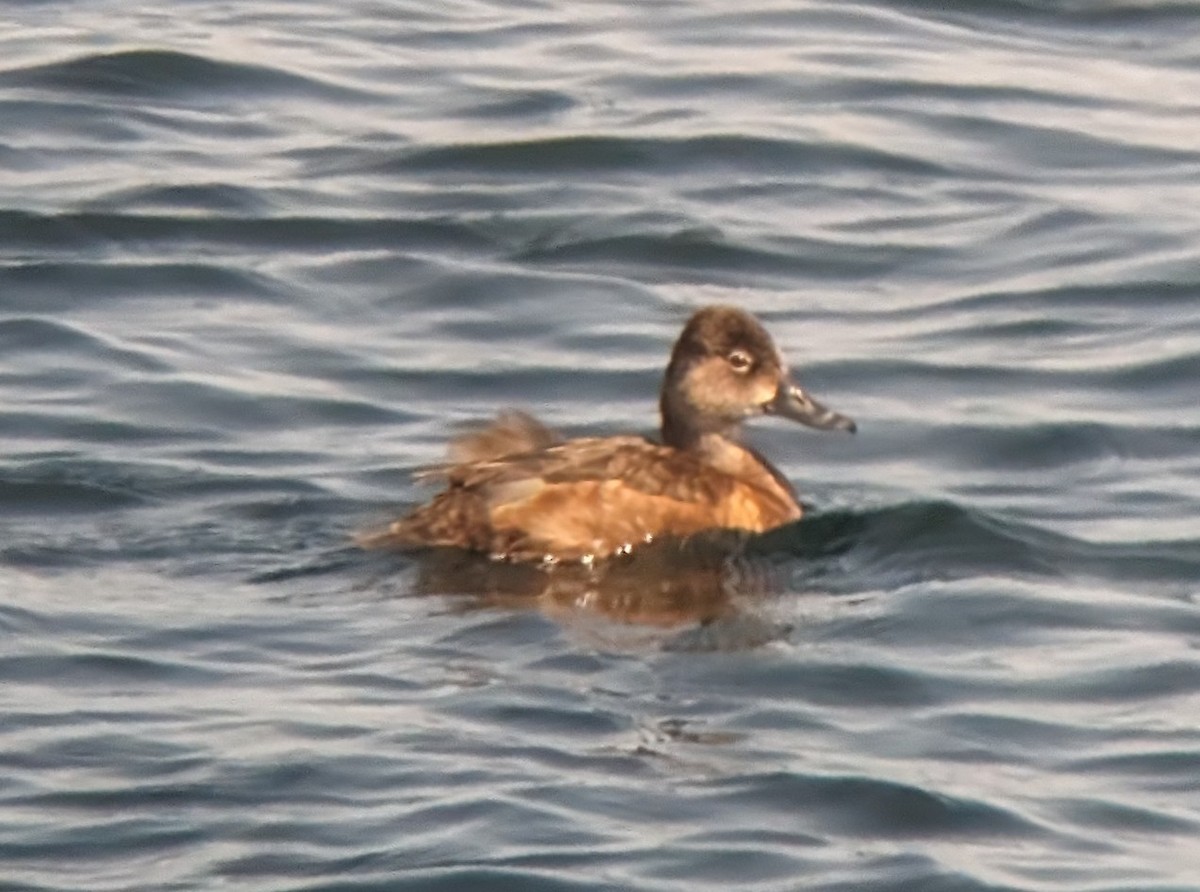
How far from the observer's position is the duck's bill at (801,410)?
41.7ft

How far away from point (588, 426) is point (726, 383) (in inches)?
53.9

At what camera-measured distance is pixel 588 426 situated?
13891 millimetres

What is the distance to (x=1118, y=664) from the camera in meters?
11.0

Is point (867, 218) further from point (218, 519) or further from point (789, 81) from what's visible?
point (218, 519)

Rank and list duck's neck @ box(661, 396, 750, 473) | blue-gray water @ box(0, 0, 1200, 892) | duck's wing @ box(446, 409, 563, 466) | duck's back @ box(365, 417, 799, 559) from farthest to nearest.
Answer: duck's neck @ box(661, 396, 750, 473) → duck's wing @ box(446, 409, 563, 466) → duck's back @ box(365, 417, 799, 559) → blue-gray water @ box(0, 0, 1200, 892)

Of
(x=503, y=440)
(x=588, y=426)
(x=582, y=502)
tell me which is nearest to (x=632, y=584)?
(x=582, y=502)

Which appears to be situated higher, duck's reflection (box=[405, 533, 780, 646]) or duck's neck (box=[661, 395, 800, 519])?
duck's neck (box=[661, 395, 800, 519])

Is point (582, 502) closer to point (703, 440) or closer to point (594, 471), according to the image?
point (594, 471)

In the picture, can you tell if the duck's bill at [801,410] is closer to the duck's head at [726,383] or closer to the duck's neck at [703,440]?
the duck's head at [726,383]

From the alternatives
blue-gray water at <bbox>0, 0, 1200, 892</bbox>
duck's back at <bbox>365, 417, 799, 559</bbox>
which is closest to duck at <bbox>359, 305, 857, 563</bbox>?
duck's back at <bbox>365, 417, 799, 559</bbox>

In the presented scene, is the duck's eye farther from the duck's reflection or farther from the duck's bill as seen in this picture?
the duck's reflection

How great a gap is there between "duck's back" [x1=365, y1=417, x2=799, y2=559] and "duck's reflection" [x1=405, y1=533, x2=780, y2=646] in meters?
0.06

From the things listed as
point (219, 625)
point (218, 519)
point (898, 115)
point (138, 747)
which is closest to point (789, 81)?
point (898, 115)

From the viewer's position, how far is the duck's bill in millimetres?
12711
